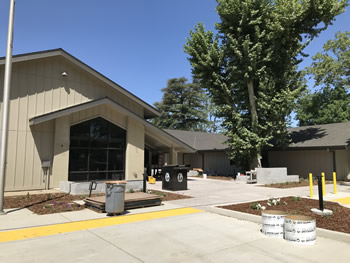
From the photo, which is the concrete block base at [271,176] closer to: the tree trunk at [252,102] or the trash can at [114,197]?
the tree trunk at [252,102]

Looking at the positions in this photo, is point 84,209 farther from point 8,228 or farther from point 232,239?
point 232,239

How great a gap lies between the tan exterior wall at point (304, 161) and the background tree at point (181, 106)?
104ft

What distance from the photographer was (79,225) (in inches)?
285

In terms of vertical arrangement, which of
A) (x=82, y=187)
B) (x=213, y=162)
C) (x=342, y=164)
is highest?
(x=213, y=162)

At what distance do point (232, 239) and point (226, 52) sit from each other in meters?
18.6

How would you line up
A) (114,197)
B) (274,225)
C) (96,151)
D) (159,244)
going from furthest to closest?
(96,151) → (114,197) → (274,225) → (159,244)

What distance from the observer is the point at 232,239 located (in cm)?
613

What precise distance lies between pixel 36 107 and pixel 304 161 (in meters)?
21.5

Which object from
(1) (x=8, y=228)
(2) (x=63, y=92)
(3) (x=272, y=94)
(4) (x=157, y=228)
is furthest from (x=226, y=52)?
(1) (x=8, y=228)

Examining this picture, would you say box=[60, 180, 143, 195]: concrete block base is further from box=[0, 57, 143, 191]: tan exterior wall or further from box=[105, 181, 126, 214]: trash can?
box=[105, 181, 126, 214]: trash can

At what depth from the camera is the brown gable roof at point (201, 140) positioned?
2907 centimetres

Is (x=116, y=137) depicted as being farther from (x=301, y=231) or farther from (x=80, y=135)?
(x=301, y=231)

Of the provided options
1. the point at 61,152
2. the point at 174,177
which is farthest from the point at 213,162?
the point at 61,152

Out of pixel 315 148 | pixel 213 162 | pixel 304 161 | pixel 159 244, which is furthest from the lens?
pixel 213 162
